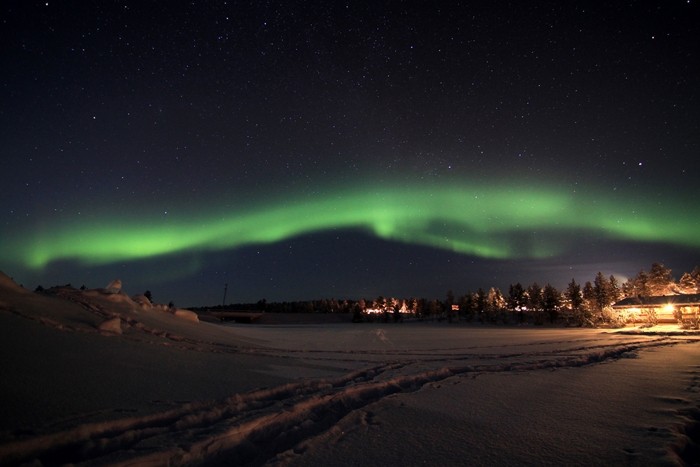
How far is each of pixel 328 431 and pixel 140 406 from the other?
2.54 metres

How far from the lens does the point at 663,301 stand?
51.3 metres

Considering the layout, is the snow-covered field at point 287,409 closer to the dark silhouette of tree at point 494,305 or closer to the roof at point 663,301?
the roof at point 663,301

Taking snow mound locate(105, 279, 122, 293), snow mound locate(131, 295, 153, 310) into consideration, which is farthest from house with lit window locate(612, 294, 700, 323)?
snow mound locate(105, 279, 122, 293)

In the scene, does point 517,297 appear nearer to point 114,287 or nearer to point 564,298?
point 564,298

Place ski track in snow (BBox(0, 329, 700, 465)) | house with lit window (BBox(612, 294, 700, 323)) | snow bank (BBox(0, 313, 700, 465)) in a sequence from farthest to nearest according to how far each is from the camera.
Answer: house with lit window (BBox(612, 294, 700, 323)) < snow bank (BBox(0, 313, 700, 465)) < ski track in snow (BBox(0, 329, 700, 465))

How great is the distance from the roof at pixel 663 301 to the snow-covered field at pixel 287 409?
5770cm

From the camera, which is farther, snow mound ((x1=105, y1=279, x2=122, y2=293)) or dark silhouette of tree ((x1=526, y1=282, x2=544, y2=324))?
dark silhouette of tree ((x1=526, y1=282, x2=544, y2=324))

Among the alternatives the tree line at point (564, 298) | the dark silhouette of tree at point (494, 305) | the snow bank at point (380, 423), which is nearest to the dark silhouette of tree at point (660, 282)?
the tree line at point (564, 298)

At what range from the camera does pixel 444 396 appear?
5.94m

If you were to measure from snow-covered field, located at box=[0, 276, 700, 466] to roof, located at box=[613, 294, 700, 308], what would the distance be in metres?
57.7

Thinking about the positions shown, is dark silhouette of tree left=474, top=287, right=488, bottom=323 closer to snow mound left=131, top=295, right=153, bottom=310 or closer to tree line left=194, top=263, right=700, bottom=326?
tree line left=194, top=263, right=700, bottom=326

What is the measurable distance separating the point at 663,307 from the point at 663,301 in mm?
1361

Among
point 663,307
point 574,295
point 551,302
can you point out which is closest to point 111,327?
point 663,307

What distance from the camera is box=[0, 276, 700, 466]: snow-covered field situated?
3375mm
